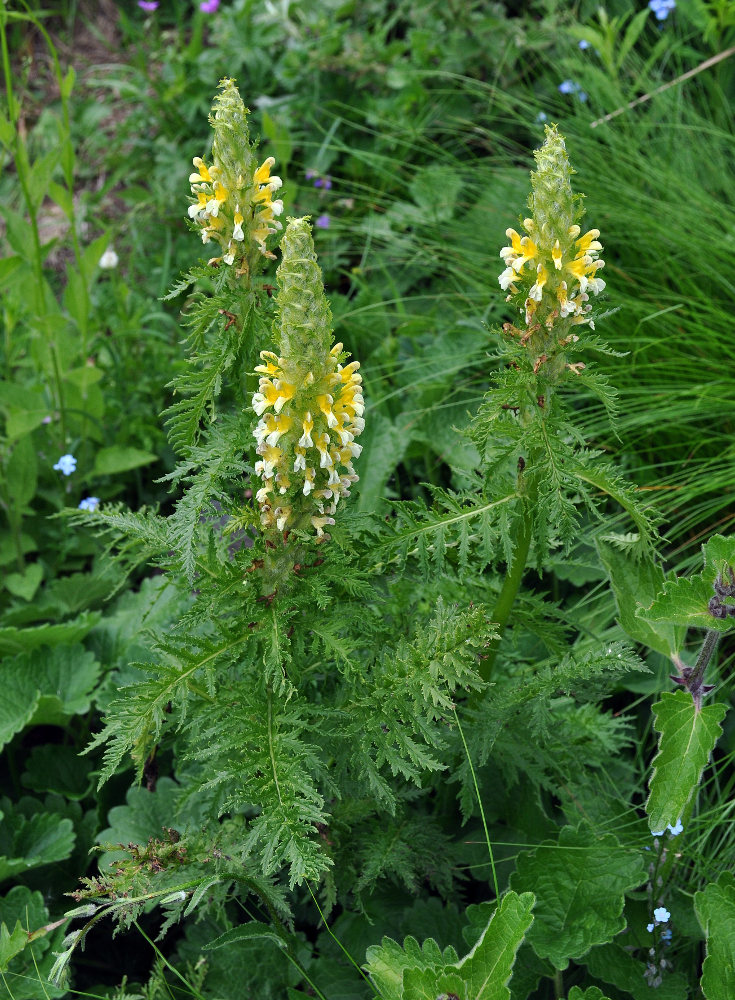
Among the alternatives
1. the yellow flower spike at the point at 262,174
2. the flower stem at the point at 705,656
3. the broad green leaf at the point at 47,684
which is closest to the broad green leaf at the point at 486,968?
the flower stem at the point at 705,656

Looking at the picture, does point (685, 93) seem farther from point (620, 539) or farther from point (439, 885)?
point (439, 885)

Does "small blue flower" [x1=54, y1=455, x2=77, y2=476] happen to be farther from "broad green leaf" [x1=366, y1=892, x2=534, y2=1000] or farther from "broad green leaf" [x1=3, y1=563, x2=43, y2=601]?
"broad green leaf" [x1=366, y1=892, x2=534, y2=1000]

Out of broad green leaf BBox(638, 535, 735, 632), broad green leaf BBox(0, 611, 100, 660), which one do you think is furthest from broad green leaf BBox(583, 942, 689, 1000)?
broad green leaf BBox(0, 611, 100, 660)

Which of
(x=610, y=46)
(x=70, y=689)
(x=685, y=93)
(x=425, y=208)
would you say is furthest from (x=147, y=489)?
(x=685, y=93)

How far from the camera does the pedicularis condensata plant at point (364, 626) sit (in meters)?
1.44

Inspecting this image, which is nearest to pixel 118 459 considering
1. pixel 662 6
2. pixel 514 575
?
pixel 514 575

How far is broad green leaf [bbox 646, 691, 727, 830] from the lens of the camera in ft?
4.83

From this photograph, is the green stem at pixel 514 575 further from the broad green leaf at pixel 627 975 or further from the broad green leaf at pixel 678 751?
the broad green leaf at pixel 627 975

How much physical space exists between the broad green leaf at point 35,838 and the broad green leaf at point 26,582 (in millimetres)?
550

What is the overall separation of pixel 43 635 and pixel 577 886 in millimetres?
1298

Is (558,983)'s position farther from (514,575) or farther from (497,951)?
(514,575)

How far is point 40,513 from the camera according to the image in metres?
2.80

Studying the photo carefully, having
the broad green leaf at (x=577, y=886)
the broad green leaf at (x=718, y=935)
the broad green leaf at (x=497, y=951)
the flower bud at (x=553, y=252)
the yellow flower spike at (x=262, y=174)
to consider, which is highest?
the yellow flower spike at (x=262, y=174)

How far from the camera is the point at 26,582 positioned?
2.52m
